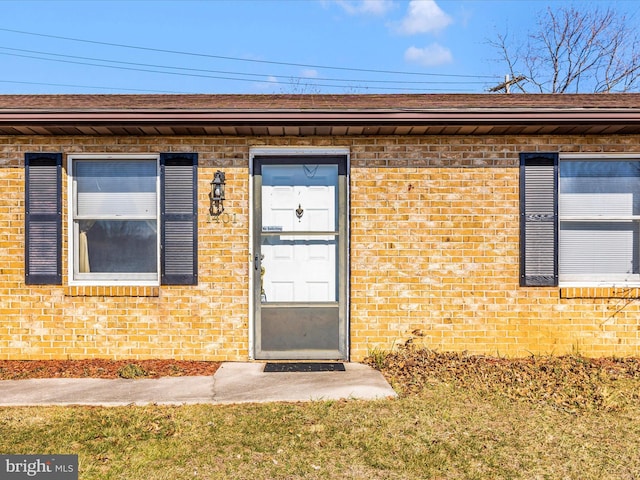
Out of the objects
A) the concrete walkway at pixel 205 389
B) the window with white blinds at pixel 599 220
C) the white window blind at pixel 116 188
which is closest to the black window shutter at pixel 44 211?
the white window blind at pixel 116 188

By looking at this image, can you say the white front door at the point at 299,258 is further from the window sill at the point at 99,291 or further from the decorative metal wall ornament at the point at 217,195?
the window sill at the point at 99,291

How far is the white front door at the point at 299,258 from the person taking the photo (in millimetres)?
5539

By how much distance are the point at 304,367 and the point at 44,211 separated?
337 cm

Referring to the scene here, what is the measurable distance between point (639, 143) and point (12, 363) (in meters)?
7.43

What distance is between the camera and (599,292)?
17.8 feet

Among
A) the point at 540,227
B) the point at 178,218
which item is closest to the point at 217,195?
the point at 178,218

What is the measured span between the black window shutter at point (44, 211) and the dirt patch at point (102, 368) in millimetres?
914

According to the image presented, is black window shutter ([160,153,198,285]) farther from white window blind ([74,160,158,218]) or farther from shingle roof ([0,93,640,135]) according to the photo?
shingle roof ([0,93,640,135])

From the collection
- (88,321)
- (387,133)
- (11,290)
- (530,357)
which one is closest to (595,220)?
(530,357)

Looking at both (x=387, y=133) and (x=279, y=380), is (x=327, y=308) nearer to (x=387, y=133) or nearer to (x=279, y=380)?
(x=279, y=380)

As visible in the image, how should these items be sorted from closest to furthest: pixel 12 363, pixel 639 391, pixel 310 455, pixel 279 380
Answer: pixel 310 455
pixel 639 391
pixel 279 380
pixel 12 363

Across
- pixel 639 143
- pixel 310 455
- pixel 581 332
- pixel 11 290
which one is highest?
pixel 639 143

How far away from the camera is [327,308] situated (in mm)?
5562

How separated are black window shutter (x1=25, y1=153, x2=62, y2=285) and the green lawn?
1.89 m
